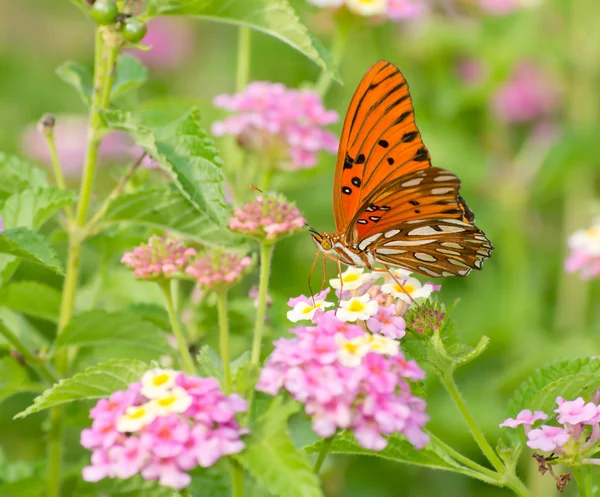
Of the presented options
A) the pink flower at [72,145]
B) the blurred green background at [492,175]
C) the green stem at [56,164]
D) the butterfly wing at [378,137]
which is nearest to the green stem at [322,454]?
the butterfly wing at [378,137]

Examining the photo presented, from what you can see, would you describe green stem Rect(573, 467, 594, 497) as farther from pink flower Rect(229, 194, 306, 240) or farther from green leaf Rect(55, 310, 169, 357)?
green leaf Rect(55, 310, 169, 357)

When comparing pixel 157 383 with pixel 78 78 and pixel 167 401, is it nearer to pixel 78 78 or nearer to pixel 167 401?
pixel 167 401

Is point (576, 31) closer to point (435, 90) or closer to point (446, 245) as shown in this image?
point (435, 90)

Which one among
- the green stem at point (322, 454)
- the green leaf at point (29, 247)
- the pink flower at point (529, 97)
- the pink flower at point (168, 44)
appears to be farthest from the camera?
the pink flower at point (168, 44)

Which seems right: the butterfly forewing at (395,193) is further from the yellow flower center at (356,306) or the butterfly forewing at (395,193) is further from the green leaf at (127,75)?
the green leaf at (127,75)

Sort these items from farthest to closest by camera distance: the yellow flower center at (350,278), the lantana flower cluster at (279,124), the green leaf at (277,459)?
1. the lantana flower cluster at (279,124)
2. the yellow flower center at (350,278)
3. the green leaf at (277,459)
